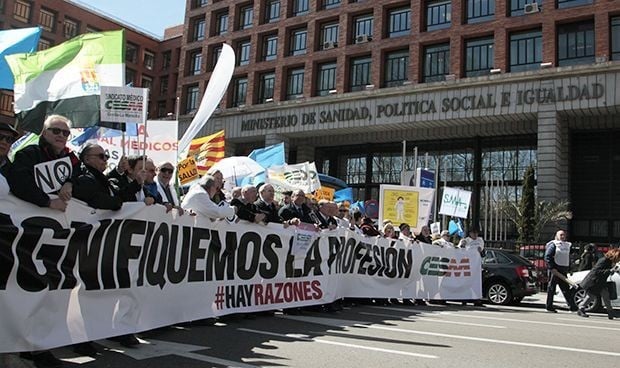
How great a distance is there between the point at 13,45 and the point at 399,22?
86.3ft

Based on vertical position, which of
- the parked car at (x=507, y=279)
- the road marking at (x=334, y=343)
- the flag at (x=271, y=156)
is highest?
the flag at (x=271, y=156)

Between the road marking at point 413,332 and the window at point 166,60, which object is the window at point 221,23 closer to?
the window at point 166,60

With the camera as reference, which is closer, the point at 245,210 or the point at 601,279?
the point at 245,210

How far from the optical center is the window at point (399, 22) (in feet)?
108

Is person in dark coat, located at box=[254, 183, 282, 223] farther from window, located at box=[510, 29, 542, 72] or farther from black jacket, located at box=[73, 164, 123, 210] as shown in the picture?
window, located at box=[510, 29, 542, 72]

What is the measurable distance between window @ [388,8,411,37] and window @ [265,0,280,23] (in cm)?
907

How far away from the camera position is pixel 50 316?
492 centimetres

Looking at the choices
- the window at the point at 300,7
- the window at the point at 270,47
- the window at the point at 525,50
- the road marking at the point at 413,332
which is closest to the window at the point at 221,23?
the window at the point at 270,47

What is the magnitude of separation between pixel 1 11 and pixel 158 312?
48.9 metres

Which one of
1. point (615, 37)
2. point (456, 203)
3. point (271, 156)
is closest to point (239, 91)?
point (271, 156)

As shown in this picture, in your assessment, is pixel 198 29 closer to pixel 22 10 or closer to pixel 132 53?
pixel 132 53

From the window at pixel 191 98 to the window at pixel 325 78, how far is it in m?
11.6

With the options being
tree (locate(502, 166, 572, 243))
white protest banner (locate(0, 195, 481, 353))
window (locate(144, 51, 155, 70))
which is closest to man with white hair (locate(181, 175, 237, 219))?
white protest banner (locate(0, 195, 481, 353))

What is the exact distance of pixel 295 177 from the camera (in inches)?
730
